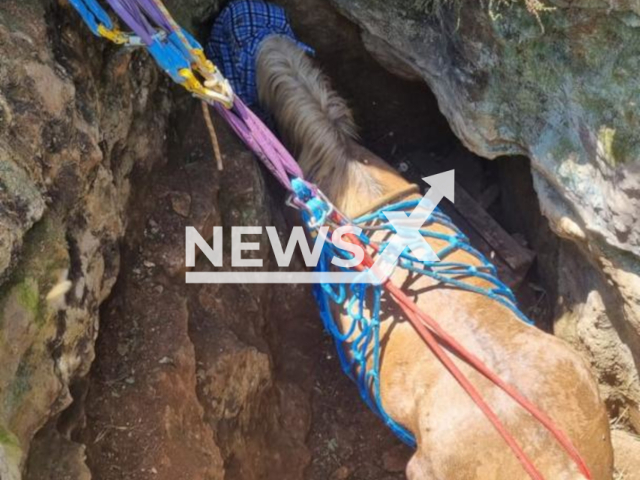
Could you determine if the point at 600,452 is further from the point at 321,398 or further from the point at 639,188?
the point at 321,398

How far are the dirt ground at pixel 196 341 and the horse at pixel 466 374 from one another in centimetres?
49

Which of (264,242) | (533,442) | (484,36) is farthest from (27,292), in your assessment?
(484,36)

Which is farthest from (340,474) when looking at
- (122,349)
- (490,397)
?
(122,349)

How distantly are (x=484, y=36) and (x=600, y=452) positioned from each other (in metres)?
1.66

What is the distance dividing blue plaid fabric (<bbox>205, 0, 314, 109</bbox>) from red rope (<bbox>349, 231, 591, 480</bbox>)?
1294 mm

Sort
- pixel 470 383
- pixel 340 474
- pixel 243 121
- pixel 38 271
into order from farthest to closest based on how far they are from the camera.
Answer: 1. pixel 340 474
2. pixel 243 121
3. pixel 470 383
4. pixel 38 271

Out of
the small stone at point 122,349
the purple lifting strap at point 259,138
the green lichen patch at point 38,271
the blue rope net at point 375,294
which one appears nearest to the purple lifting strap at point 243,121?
the purple lifting strap at point 259,138

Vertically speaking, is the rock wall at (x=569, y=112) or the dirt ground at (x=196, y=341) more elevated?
the rock wall at (x=569, y=112)

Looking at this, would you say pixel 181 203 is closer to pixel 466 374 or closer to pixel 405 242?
pixel 405 242

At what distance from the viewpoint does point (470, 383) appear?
2645 millimetres

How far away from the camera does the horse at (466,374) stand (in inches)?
101

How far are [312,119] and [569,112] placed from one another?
1.18 m

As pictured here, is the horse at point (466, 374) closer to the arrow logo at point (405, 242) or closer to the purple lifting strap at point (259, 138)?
the arrow logo at point (405, 242)

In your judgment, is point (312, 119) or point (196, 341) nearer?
Answer: point (196, 341)
